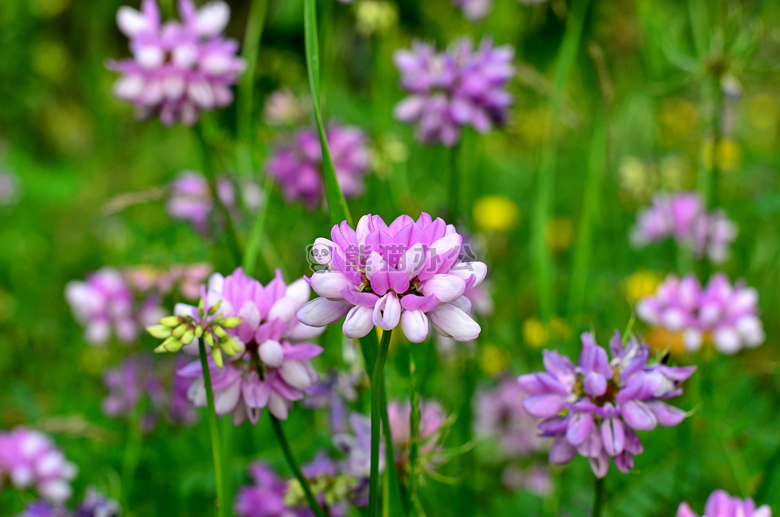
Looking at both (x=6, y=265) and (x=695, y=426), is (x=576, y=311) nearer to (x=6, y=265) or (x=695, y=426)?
(x=695, y=426)

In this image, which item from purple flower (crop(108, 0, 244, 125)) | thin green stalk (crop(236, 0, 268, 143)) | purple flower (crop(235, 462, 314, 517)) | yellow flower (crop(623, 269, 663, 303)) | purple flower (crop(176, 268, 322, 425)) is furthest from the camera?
yellow flower (crop(623, 269, 663, 303))

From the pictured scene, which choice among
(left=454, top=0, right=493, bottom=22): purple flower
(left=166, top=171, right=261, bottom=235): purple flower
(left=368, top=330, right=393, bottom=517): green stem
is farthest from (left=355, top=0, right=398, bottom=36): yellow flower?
(left=368, top=330, right=393, bottom=517): green stem

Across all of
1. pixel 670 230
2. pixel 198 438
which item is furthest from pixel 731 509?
pixel 670 230

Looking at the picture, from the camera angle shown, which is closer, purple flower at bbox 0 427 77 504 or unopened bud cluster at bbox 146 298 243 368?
unopened bud cluster at bbox 146 298 243 368

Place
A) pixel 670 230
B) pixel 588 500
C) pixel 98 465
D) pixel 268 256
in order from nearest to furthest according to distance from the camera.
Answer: pixel 588 500 < pixel 268 256 < pixel 98 465 < pixel 670 230

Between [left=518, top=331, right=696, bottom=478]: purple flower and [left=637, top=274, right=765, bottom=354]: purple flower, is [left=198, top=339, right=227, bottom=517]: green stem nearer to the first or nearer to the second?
[left=518, top=331, right=696, bottom=478]: purple flower

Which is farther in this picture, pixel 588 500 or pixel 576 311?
pixel 576 311
